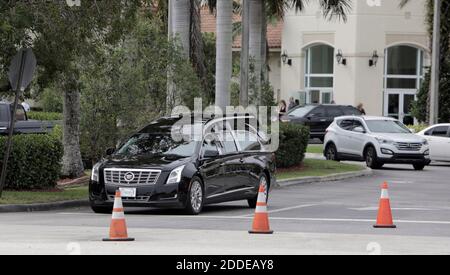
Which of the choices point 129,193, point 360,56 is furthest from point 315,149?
point 129,193

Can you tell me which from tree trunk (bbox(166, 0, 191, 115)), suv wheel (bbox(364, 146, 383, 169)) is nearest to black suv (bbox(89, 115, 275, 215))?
tree trunk (bbox(166, 0, 191, 115))

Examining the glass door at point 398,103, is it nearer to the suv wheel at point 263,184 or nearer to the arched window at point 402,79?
the arched window at point 402,79

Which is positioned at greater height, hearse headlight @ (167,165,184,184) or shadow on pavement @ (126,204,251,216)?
hearse headlight @ (167,165,184,184)

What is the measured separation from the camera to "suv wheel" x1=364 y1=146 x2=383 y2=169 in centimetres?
3622

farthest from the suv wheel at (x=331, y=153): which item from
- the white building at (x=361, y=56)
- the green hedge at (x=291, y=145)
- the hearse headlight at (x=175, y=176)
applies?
the white building at (x=361, y=56)

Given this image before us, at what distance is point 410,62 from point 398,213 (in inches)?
1623

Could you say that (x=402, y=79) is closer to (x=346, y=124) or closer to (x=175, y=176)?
(x=346, y=124)

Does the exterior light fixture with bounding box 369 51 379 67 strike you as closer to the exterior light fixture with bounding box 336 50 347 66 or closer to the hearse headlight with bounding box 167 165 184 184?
the exterior light fixture with bounding box 336 50 347 66

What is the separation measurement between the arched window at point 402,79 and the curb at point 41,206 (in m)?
40.6

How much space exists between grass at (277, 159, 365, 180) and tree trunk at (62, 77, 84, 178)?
592cm

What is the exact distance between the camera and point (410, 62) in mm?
61406

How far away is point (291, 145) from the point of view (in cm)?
3269
